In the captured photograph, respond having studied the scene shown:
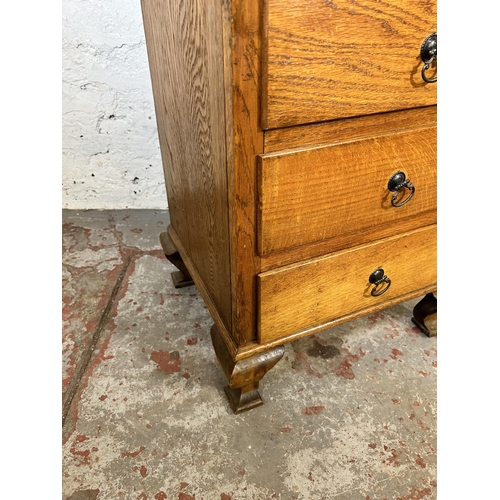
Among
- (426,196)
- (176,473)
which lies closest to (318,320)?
(426,196)

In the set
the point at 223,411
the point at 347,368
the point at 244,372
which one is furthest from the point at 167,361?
the point at 347,368

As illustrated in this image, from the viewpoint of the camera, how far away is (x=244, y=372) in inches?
36.3

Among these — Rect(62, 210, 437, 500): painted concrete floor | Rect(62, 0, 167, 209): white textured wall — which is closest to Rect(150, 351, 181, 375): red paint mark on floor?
Rect(62, 210, 437, 500): painted concrete floor

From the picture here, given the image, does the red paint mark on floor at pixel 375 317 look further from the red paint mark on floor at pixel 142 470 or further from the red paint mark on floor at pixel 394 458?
the red paint mark on floor at pixel 142 470

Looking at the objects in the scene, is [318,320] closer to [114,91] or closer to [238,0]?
[238,0]

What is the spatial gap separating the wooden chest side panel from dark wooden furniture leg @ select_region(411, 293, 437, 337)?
65cm

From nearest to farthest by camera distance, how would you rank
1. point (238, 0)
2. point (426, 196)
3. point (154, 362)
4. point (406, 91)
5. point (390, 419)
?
1. point (238, 0)
2. point (406, 91)
3. point (426, 196)
4. point (390, 419)
5. point (154, 362)

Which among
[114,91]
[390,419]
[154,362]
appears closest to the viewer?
[390,419]

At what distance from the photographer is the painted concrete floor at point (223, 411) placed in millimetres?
894

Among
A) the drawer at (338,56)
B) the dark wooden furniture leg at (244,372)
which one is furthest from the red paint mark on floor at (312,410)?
the drawer at (338,56)

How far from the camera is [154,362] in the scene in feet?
3.84

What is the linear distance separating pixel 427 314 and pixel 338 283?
49cm

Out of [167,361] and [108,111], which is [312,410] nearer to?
[167,361]

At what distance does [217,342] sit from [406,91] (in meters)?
0.70
